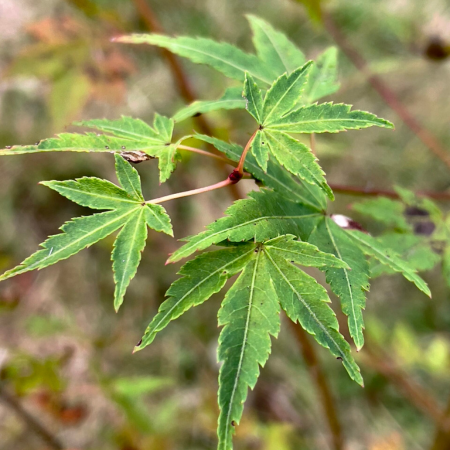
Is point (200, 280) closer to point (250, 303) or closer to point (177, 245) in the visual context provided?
point (250, 303)

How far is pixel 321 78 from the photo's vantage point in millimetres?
1140

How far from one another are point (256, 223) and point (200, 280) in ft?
0.52

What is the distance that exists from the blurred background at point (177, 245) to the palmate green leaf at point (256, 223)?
3.15ft

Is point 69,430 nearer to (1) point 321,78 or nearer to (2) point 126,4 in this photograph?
(1) point 321,78

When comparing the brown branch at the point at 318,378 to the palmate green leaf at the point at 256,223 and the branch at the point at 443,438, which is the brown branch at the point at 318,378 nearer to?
the branch at the point at 443,438

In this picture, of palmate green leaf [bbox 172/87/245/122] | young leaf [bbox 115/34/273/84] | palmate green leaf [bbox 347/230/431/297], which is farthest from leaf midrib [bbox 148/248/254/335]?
young leaf [bbox 115/34/273/84]

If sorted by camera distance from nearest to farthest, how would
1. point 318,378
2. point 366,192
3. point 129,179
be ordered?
1. point 129,179
2. point 366,192
3. point 318,378

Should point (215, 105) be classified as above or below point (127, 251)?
above

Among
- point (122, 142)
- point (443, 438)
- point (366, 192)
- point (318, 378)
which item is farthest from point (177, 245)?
point (122, 142)

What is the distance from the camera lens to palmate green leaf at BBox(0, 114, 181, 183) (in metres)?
0.78

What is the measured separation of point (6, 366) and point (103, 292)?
5.91 feet

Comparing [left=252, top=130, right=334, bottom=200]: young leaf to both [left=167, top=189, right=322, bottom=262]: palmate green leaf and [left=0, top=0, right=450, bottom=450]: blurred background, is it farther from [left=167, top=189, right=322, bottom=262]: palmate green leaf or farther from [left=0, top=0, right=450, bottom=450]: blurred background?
[left=0, top=0, right=450, bottom=450]: blurred background

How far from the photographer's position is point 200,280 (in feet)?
2.46

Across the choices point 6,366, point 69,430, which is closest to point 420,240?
point 6,366
